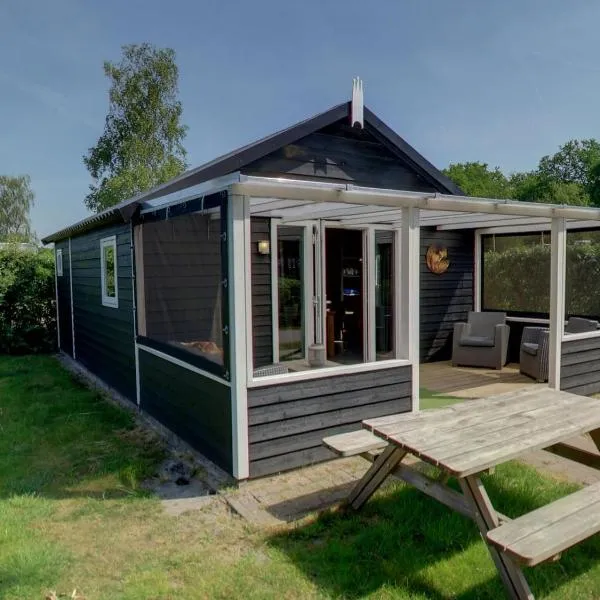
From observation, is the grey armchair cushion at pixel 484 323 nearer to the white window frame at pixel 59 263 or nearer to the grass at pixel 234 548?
the grass at pixel 234 548

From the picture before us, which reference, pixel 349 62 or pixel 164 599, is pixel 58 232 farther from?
pixel 349 62

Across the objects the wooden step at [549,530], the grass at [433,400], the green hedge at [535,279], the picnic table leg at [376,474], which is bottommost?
the grass at [433,400]

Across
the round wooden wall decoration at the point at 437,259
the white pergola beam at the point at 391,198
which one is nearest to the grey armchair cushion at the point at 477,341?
the round wooden wall decoration at the point at 437,259

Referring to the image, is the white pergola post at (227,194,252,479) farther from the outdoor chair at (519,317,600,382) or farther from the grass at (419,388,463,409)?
the outdoor chair at (519,317,600,382)

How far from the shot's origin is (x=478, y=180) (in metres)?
35.0

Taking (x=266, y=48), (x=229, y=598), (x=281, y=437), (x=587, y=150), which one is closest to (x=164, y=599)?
(x=229, y=598)

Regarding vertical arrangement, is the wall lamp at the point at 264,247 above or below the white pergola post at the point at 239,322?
above

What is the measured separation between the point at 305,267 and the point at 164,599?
4593mm

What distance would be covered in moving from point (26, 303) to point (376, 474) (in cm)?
922

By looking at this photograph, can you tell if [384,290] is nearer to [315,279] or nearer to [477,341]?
[315,279]

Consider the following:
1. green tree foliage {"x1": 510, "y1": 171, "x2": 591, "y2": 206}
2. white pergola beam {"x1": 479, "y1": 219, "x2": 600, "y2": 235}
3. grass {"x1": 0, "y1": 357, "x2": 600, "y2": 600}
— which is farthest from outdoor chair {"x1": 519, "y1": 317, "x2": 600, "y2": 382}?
green tree foliage {"x1": 510, "y1": 171, "x2": 591, "y2": 206}

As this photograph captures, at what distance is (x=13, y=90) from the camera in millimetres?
24312

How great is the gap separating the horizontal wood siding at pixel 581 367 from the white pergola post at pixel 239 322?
3736 mm

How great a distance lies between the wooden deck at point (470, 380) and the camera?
611 centimetres
